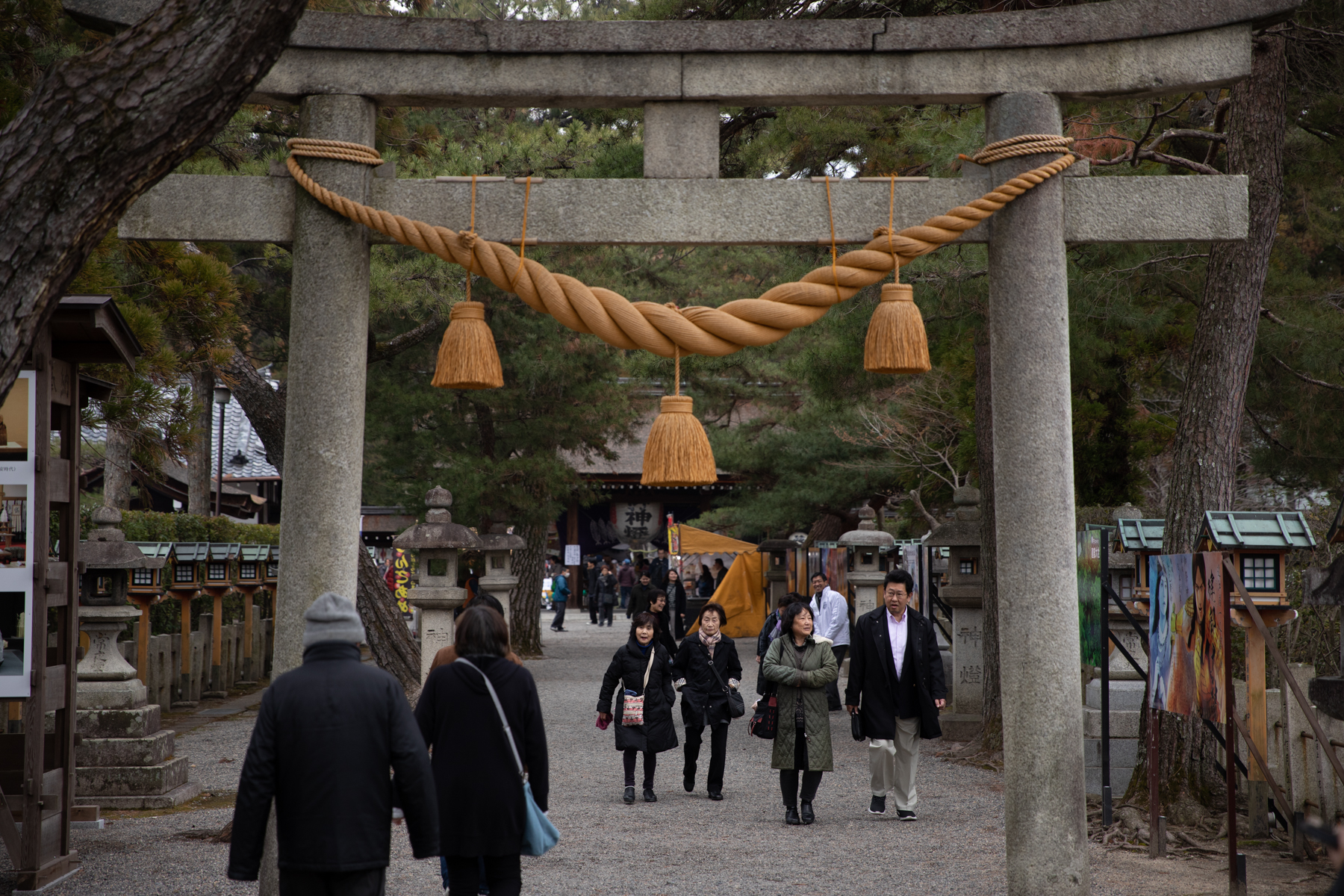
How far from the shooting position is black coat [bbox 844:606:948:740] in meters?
7.50

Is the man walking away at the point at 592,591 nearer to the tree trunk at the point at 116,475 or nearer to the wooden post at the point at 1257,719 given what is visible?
the tree trunk at the point at 116,475

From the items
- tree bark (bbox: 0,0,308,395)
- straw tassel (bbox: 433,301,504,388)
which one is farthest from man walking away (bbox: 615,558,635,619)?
tree bark (bbox: 0,0,308,395)

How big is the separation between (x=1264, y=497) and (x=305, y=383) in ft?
44.7

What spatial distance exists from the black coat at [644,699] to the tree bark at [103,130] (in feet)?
16.9

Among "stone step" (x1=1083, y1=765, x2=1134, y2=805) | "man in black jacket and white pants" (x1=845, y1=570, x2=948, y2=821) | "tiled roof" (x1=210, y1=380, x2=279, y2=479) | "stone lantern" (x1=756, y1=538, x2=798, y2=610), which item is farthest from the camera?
"tiled roof" (x1=210, y1=380, x2=279, y2=479)

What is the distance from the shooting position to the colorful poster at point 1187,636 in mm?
5184

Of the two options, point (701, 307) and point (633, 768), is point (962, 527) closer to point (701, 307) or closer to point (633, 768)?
point (633, 768)

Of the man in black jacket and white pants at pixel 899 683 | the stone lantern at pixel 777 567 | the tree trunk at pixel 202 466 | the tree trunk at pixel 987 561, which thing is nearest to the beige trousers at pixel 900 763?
the man in black jacket and white pants at pixel 899 683

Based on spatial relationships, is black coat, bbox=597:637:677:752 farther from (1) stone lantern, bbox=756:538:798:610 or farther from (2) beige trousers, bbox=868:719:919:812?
(1) stone lantern, bbox=756:538:798:610

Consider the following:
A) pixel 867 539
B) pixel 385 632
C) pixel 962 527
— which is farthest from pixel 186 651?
pixel 962 527

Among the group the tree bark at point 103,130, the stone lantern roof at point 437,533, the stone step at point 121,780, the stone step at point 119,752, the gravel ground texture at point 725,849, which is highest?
the tree bark at point 103,130

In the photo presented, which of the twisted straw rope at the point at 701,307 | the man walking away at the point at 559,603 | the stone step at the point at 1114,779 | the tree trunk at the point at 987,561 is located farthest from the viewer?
the man walking away at the point at 559,603

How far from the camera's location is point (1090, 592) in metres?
6.84

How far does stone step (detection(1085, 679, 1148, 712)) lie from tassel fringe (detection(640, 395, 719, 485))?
14.7 ft
